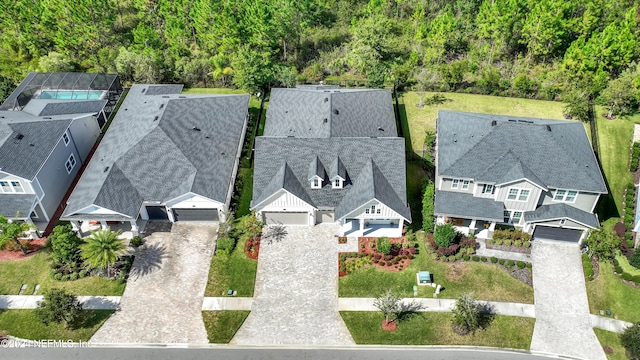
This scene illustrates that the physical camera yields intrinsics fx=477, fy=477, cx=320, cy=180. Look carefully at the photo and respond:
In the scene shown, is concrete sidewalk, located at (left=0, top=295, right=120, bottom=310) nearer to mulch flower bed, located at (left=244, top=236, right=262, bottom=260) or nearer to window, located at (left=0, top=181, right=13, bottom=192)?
window, located at (left=0, top=181, right=13, bottom=192)

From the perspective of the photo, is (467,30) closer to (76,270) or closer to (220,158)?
(220,158)

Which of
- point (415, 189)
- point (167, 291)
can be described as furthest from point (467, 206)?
point (167, 291)

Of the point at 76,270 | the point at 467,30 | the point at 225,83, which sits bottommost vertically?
the point at 76,270

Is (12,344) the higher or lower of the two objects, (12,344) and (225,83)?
the lower

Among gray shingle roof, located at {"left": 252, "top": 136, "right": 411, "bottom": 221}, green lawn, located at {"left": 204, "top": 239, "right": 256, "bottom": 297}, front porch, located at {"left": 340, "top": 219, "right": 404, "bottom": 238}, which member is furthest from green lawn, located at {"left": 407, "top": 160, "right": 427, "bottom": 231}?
green lawn, located at {"left": 204, "top": 239, "right": 256, "bottom": 297}

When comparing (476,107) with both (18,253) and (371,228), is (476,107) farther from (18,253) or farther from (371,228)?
(18,253)

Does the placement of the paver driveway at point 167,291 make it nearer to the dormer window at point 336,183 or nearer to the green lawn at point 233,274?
the green lawn at point 233,274

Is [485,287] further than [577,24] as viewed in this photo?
No

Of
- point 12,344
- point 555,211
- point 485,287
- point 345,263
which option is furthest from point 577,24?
point 12,344

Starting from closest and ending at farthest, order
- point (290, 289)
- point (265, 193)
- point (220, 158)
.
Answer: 1. point (290, 289)
2. point (265, 193)
3. point (220, 158)
